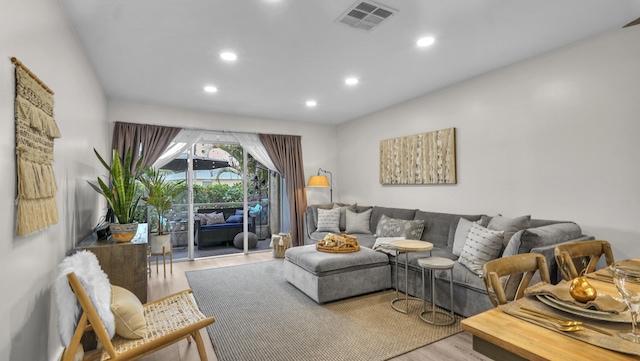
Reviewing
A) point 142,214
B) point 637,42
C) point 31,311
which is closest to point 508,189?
point 637,42

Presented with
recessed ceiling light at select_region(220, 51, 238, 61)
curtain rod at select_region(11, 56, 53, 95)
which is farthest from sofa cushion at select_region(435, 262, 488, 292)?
curtain rod at select_region(11, 56, 53, 95)

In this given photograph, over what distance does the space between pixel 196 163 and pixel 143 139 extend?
3.13ft

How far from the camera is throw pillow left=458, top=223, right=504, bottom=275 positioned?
9.55ft

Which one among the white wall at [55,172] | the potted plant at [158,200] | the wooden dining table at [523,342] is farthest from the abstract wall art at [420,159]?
the white wall at [55,172]

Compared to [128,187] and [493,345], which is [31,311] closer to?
[128,187]

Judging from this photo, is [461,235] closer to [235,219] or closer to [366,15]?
[366,15]

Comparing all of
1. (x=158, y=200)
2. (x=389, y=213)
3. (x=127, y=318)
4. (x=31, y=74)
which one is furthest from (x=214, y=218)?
(x=31, y=74)

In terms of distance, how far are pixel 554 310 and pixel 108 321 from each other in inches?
80.5

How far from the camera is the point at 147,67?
353cm

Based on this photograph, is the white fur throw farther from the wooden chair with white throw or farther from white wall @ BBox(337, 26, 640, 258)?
white wall @ BBox(337, 26, 640, 258)

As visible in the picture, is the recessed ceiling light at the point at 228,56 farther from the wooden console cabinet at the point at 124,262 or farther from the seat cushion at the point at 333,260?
the seat cushion at the point at 333,260

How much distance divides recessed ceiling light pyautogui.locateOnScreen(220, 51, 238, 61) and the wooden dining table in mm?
3106

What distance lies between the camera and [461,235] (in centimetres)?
349

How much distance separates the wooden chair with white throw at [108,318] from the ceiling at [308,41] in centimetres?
193
